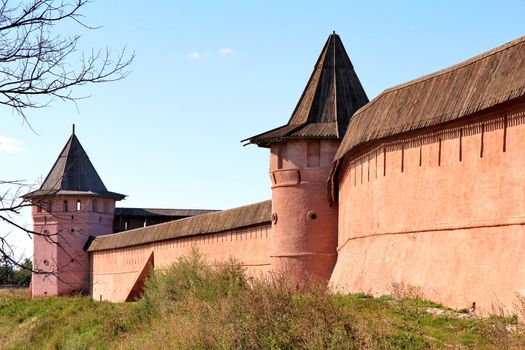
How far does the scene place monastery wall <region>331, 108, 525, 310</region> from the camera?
38.4 ft

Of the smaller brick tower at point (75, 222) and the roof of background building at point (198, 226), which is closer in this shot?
the roof of background building at point (198, 226)

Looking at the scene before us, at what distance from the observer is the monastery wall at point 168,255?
22.2m

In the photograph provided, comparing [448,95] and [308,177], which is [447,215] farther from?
[308,177]

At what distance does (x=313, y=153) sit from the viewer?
801 inches

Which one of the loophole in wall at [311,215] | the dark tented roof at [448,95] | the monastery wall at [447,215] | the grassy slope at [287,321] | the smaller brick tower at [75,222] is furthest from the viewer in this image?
the smaller brick tower at [75,222]

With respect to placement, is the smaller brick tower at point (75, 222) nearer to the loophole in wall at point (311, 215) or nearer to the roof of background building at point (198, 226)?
the roof of background building at point (198, 226)

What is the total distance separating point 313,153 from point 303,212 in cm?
133

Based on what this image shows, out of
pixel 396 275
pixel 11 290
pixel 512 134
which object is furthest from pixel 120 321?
pixel 11 290

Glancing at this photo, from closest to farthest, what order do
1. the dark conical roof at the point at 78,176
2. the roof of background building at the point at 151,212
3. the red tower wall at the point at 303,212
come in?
the red tower wall at the point at 303,212 < the dark conical roof at the point at 78,176 < the roof of background building at the point at 151,212

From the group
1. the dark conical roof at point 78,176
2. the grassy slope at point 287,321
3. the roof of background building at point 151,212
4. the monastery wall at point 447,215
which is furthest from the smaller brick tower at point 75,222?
the monastery wall at point 447,215

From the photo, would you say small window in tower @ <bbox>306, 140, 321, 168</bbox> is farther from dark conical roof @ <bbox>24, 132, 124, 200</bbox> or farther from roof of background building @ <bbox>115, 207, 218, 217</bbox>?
roof of background building @ <bbox>115, 207, 218, 217</bbox>

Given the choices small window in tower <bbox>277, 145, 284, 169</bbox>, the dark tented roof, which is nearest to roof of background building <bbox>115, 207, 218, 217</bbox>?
small window in tower <bbox>277, 145, 284, 169</bbox>

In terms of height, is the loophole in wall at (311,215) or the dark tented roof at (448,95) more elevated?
the dark tented roof at (448,95)

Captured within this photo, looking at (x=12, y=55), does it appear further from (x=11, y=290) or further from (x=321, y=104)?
(x=11, y=290)
